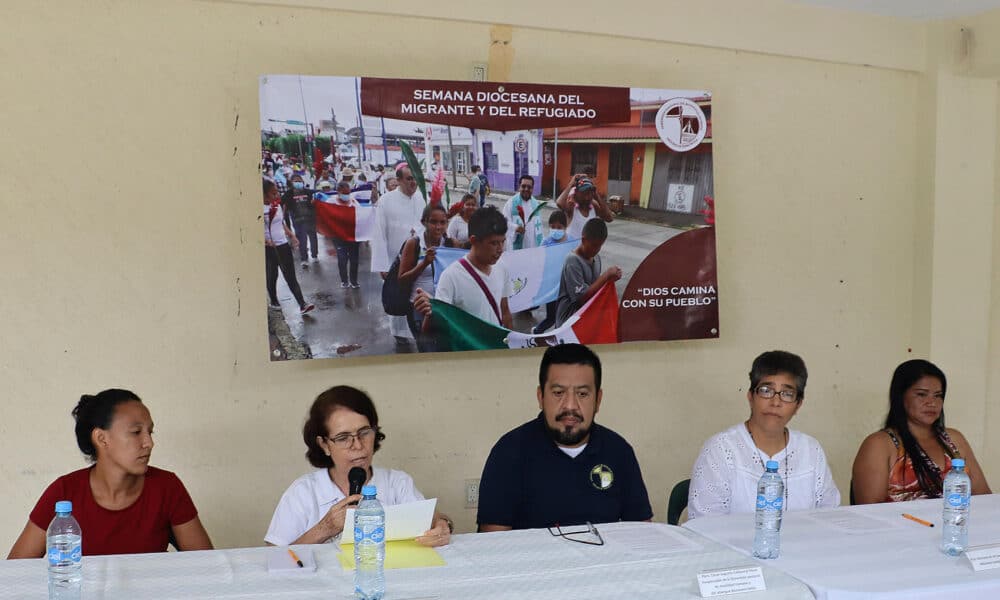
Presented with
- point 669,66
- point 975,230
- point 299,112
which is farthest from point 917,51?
point 299,112

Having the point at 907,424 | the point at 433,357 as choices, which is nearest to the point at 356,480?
the point at 433,357

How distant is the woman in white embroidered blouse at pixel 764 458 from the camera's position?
2.75 metres

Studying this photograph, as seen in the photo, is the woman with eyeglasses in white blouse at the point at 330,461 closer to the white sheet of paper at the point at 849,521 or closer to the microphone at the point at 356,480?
the microphone at the point at 356,480

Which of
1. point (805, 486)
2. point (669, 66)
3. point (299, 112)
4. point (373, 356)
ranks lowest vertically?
point (805, 486)

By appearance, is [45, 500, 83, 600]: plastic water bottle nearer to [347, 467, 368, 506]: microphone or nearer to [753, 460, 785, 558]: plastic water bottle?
[347, 467, 368, 506]: microphone

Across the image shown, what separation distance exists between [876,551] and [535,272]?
1751 mm

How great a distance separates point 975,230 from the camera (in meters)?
4.30

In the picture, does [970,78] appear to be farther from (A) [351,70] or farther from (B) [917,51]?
(A) [351,70]

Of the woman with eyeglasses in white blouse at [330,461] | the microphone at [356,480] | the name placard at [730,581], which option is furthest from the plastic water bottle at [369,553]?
the name placard at [730,581]

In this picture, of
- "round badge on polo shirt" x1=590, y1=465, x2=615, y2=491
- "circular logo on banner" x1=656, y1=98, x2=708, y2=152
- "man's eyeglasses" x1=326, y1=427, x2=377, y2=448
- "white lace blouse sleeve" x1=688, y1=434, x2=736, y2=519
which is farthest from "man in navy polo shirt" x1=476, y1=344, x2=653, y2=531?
"circular logo on banner" x1=656, y1=98, x2=708, y2=152

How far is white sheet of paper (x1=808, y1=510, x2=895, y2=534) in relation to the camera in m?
2.39

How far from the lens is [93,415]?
2.47 m

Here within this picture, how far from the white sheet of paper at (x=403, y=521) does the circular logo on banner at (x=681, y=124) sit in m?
2.11

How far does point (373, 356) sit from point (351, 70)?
107cm
